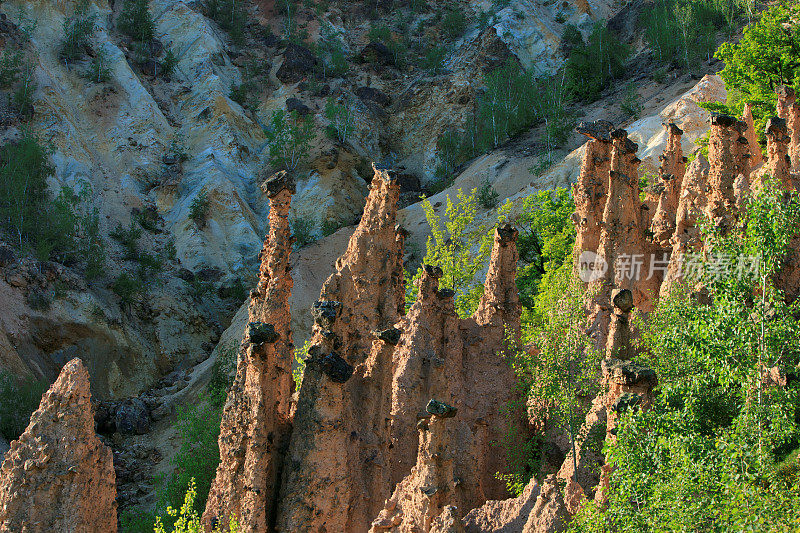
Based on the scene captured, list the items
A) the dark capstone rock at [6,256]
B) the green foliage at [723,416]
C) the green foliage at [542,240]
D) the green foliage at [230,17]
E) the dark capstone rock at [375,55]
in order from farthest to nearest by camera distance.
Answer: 1. the dark capstone rock at [375,55]
2. the green foliage at [230,17]
3. the dark capstone rock at [6,256]
4. the green foliage at [542,240]
5. the green foliage at [723,416]

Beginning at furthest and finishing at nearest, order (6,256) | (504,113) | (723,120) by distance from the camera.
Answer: (504,113), (6,256), (723,120)

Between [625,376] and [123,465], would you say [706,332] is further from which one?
[123,465]

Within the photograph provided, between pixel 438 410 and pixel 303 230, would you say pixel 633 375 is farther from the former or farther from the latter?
pixel 303 230

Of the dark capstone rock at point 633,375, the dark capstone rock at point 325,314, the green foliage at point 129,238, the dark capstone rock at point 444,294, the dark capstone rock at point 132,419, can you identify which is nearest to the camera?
the dark capstone rock at point 633,375

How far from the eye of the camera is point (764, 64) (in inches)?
1332

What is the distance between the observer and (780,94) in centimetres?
2716

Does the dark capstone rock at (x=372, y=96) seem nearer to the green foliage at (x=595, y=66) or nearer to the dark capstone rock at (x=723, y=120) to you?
the green foliage at (x=595, y=66)

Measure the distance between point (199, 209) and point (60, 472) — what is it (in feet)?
Result: 118

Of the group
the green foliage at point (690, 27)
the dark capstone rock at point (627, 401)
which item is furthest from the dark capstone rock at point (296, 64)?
the dark capstone rock at point (627, 401)

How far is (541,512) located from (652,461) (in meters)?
1.89

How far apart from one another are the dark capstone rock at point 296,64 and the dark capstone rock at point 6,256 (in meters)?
33.7

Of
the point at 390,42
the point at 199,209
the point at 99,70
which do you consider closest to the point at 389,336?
the point at 199,209

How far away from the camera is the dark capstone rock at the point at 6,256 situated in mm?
34719

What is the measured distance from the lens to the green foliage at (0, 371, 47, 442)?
89.9ft
